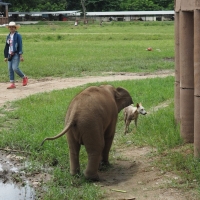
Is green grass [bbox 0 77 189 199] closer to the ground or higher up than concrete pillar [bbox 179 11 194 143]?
closer to the ground

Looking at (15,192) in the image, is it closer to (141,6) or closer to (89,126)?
(89,126)

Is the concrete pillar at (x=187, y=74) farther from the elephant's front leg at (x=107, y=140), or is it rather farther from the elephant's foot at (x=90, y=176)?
the elephant's foot at (x=90, y=176)

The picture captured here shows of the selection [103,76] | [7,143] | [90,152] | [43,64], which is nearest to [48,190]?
[90,152]

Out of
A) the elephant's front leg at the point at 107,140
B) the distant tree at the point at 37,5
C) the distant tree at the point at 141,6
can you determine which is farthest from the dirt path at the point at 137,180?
the distant tree at the point at 141,6

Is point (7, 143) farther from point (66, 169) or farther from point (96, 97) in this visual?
point (96, 97)

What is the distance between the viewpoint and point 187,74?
26.6 feet

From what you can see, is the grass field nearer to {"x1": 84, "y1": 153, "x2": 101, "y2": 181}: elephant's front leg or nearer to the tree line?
{"x1": 84, "y1": 153, "x2": 101, "y2": 181}: elephant's front leg

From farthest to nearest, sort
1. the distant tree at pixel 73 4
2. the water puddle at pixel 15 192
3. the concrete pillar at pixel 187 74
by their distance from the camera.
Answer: the distant tree at pixel 73 4 < the concrete pillar at pixel 187 74 < the water puddle at pixel 15 192

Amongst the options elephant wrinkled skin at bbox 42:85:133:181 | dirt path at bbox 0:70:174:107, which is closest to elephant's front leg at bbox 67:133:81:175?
elephant wrinkled skin at bbox 42:85:133:181

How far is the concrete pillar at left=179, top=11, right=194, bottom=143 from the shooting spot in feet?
26.6

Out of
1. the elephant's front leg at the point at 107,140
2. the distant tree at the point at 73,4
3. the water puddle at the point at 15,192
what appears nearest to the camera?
the water puddle at the point at 15,192

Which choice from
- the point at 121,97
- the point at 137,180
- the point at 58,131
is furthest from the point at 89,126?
the point at 58,131

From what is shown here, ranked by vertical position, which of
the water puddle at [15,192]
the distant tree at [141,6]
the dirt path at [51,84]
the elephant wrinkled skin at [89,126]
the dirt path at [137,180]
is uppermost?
the distant tree at [141,6]

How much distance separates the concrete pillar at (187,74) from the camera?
8.09 metres
